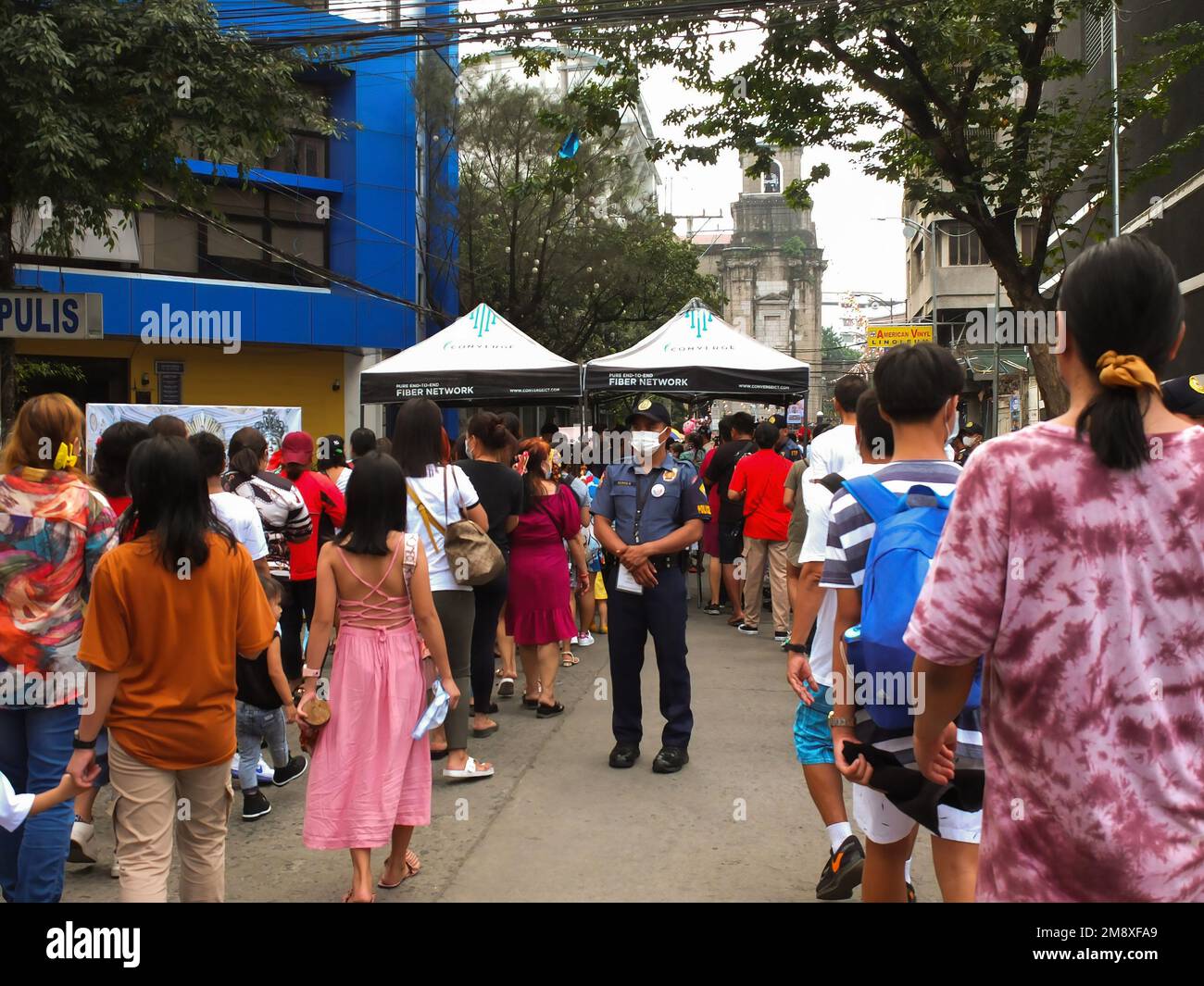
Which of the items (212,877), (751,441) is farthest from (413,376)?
(212,877)

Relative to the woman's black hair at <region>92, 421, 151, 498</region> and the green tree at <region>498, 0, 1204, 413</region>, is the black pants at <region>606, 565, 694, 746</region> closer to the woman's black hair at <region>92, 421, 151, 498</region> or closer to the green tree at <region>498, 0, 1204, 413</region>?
the woman's black hair at <region>92, 421, 151, 498</region>

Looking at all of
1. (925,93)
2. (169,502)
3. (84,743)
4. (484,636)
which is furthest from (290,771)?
(925,93)

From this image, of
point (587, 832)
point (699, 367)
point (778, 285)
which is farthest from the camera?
point (778, 285)

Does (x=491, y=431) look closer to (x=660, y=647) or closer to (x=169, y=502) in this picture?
(x=660, y=647)

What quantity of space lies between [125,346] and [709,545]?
48.4ft

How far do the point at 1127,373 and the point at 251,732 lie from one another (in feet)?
15.2

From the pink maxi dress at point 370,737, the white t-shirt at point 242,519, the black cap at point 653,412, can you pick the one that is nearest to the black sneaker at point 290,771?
the white t-shirt at point 242,519

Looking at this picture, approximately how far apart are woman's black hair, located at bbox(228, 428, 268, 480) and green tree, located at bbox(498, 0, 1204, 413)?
6669mm

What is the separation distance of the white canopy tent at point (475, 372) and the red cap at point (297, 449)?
420 centimetres

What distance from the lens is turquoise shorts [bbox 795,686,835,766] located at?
4.19 m

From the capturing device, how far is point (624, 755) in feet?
20.4

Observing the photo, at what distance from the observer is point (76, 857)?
4688 millimetres

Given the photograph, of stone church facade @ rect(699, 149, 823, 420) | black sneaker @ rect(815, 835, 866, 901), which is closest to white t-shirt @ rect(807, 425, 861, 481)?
black sneaker @ rect(815, 835, 866, 901)

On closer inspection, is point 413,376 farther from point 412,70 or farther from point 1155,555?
point 412,70
